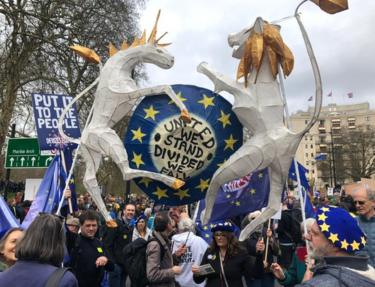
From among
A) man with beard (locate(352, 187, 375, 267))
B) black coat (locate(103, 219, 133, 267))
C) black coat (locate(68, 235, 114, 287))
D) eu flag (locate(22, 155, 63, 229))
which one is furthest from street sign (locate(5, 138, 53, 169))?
man with beard (locate(352, 187, 375, 267))

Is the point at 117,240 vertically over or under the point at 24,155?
under

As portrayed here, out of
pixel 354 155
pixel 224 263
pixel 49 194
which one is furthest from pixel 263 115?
pixel 354 155

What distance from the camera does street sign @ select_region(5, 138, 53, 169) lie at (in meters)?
9.21

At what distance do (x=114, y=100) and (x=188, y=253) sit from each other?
1.96 metres

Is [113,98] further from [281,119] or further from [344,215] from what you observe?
[344,215]

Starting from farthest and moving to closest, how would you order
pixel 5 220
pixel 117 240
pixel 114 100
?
pixel 117 240 → pixel 114 100 → pixel 5 220

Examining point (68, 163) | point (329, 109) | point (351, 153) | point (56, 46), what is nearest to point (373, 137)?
point (351, 153)

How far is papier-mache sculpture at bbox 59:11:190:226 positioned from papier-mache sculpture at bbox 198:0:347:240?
2.87 ft

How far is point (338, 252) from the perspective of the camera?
2.00 m

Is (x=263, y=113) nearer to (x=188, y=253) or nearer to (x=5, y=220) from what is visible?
(x=188, y=253)

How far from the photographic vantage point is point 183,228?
5.03m

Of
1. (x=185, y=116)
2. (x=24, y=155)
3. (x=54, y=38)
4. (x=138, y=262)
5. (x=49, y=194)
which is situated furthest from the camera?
(x=54, y=38)

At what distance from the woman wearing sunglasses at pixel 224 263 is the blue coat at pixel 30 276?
6.25ft

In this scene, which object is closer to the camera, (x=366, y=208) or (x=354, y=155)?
(x=366, y=208)
